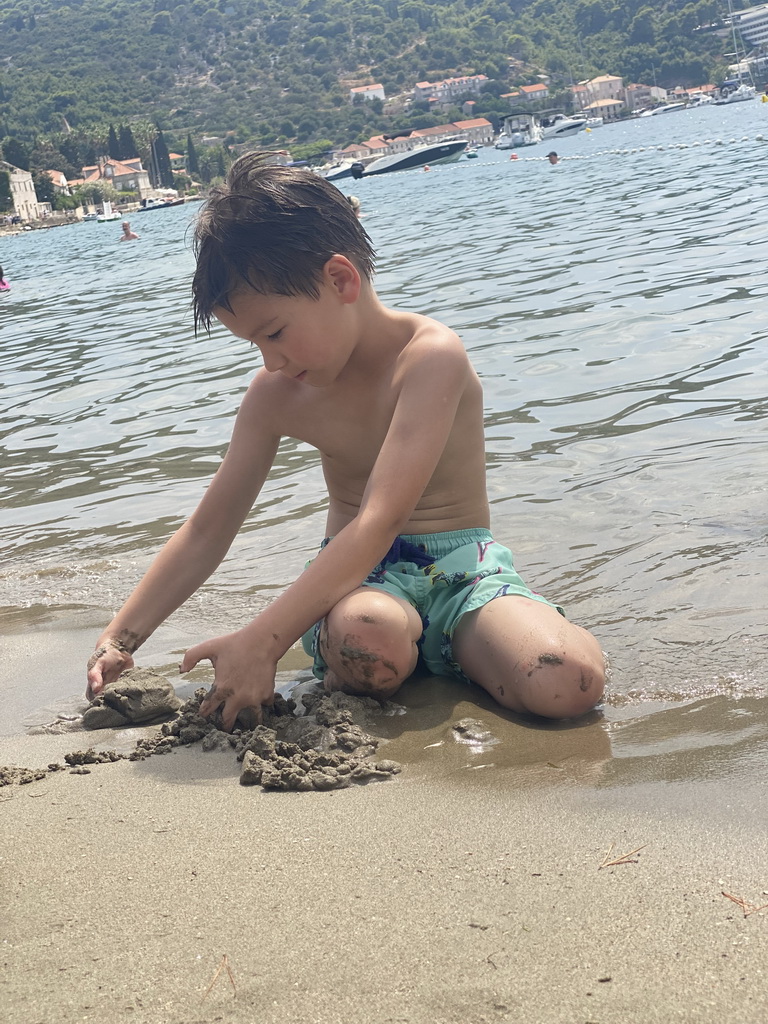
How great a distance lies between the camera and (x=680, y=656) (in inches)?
105

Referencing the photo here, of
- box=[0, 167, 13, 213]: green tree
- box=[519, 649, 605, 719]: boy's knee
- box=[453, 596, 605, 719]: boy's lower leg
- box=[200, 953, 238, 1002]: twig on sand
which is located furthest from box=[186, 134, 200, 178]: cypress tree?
box=[200, 953, 238, 1002]: twig on sand

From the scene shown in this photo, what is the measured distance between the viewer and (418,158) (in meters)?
75.4

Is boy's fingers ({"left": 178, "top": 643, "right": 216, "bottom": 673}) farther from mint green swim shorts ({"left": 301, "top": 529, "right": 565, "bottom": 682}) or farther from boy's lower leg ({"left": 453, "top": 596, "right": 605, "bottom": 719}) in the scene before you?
boy's lower leg ({"left": 453, "top": 596, "right": 605, "bottom": 719})

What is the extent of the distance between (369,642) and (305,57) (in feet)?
497

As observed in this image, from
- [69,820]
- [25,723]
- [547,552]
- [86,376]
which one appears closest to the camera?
[69,820]

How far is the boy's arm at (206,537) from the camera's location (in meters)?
2.84

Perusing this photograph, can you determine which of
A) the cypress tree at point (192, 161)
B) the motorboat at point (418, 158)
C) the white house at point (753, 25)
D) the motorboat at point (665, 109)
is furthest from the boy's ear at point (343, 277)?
the white house at point (753, 25)

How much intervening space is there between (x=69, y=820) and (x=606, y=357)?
215 inches

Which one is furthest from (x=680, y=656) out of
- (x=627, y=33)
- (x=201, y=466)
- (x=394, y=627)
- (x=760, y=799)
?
(x=627, y=33)

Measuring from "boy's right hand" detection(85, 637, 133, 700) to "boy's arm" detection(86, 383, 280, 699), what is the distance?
0.05m

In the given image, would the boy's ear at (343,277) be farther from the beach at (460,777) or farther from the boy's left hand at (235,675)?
the beach at (460,777)

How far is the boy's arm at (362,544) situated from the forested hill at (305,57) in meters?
116

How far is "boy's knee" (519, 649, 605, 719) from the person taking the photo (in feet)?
7.44

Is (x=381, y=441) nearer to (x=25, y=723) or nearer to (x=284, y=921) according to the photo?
(x=25, y=723)
